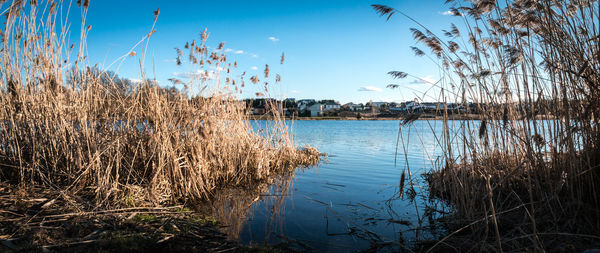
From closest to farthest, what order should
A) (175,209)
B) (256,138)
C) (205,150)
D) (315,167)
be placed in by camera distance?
1. (175,209)
2. (205,150)
3. (256,138)
4. (315,167)

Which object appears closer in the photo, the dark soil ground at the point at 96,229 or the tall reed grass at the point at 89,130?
the dark soil ground at the point at 96,229

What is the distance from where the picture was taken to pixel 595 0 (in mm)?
2730

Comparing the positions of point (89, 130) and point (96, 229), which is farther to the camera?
point (89, 130)

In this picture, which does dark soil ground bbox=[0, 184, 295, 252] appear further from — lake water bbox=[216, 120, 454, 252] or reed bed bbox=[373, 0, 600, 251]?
reed bed bbox=[373, 0, 600, 251]

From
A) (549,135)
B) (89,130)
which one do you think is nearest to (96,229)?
(89,130)

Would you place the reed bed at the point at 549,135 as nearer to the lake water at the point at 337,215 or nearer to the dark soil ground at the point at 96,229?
the lake water at the point at 337,215

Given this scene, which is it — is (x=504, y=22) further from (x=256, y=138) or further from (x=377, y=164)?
(x=377, y=164)

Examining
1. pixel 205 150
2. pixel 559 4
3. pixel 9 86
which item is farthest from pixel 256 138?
pixel 559 4

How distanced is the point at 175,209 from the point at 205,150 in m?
1.14

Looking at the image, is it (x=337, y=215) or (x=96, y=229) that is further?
(x=337, y=215)

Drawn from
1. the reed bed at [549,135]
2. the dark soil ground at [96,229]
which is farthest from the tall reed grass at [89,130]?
the reed bed at [549,135]

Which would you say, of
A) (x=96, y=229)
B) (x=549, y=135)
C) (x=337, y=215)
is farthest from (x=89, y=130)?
(x=549, y=135)

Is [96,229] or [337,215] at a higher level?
[96,229]

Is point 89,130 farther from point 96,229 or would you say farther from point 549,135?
point 549,135
